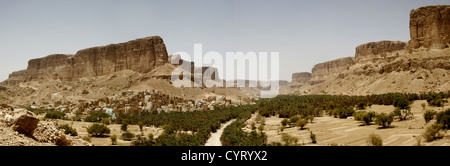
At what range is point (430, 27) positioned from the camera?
77.6 m

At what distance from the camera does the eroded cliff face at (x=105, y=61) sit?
91.4 m

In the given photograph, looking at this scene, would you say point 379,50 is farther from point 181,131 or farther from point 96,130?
point 96,130

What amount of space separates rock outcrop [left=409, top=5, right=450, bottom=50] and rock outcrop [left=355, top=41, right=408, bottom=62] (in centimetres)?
3099

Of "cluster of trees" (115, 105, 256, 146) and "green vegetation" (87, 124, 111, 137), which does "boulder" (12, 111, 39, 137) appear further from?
"green vegetation" (87, 124, 111, 137)

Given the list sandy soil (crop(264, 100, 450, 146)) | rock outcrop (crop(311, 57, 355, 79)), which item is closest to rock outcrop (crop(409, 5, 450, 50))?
sandy soil (crop(264, 100, 450, 146))

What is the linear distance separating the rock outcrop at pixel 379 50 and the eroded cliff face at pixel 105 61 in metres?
94.4

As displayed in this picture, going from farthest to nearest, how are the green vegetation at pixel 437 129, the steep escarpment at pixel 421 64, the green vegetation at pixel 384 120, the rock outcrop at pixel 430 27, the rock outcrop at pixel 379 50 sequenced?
the rock outcrop at pixel 379 50 → the rock outcrop at pixel 430 27 → the steep escarpment at pixel 421 64 → the green vegetation at pixel 384 120 → the green vegetation at pixel 437 129

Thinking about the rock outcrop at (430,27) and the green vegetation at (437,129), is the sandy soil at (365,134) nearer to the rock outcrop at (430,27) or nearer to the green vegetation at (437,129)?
the green vegetation at (437,129)

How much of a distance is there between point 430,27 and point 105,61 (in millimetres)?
107340

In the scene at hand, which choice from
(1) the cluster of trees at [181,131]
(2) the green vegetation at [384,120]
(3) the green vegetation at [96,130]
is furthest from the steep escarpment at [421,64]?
(3) the green vegetation at [96,130]

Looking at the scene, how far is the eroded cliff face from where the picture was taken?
9138 centimetres
